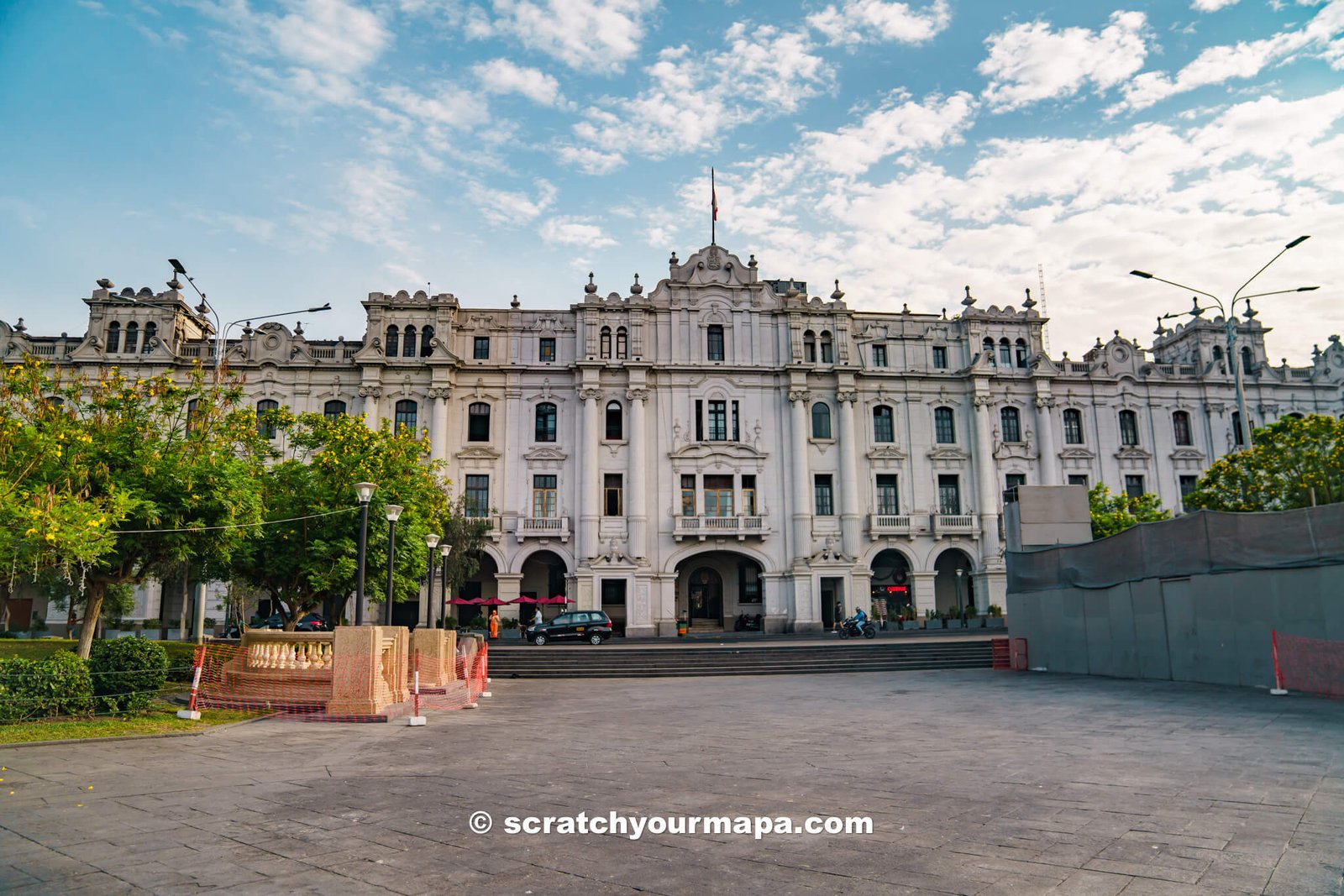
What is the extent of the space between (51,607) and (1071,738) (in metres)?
49.4

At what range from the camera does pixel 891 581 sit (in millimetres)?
49531

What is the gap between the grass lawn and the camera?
12882mm

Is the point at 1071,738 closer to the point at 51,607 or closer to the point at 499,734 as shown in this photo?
the point at 499,734

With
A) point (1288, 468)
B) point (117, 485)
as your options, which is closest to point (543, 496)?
point (117, 485)

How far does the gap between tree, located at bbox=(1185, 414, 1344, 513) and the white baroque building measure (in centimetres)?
1513

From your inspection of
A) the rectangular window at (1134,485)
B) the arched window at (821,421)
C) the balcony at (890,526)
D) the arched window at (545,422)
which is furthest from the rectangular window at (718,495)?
the rectangular window at (1134,485)

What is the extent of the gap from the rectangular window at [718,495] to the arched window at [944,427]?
12213mm

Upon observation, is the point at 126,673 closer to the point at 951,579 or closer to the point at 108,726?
the point at 108,726

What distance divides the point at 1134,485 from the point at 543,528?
111 feet

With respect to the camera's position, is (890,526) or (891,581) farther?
(891,581)

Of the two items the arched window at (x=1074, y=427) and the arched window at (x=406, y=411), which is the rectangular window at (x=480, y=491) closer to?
the arched window at (x=406, y=411)

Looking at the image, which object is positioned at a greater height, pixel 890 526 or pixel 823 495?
Result: pixel 823 495

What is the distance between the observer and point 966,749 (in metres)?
11.6

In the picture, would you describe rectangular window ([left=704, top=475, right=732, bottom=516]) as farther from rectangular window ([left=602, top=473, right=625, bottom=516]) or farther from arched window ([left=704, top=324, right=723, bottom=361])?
arched window ([left=704, top=324, right=723, bottom=361])
